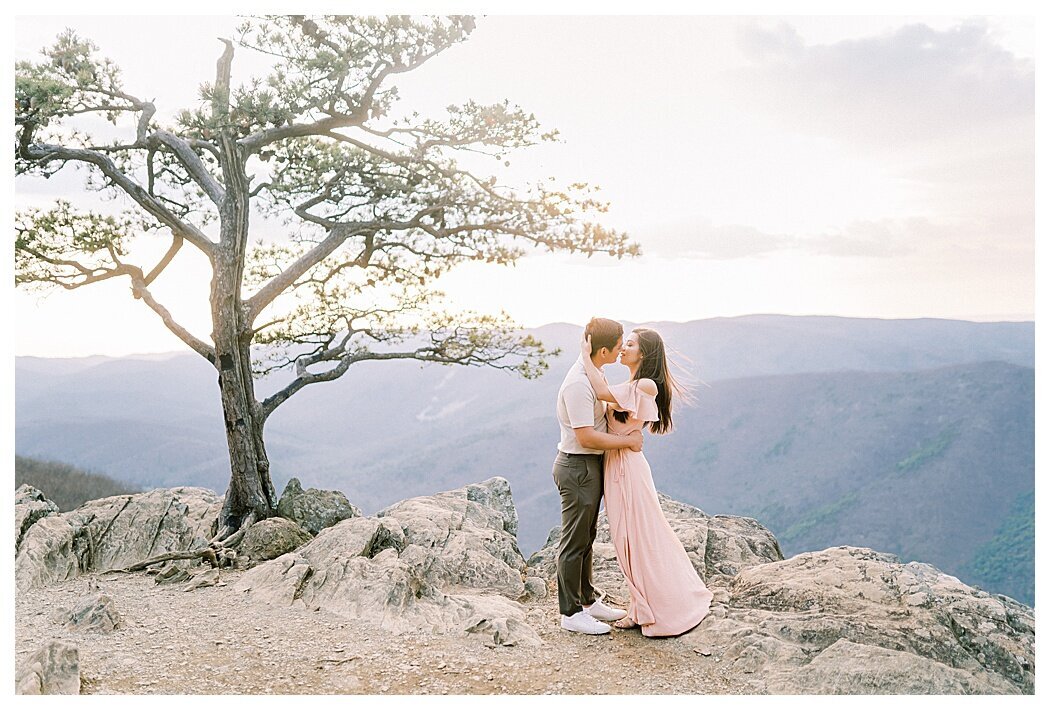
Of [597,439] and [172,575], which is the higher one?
[597,439]

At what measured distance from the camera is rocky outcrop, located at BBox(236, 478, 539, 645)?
4.34 meters

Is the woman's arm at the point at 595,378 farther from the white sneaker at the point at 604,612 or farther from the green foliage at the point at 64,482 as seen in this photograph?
the green foliage at the point at 64,482

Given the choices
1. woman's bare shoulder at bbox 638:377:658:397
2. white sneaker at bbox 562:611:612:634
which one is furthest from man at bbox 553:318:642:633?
woman's bare shoulder at bbox 638:377:658:397

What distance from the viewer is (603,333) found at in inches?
151

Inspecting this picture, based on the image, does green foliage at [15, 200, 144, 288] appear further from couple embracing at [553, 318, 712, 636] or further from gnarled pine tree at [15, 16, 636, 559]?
couple embracing at [553, 318, 712, 636]

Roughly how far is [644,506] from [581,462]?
0.43 metres

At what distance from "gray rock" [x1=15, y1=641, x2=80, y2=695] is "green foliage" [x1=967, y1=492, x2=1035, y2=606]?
29601mm

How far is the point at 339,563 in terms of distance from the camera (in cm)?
495

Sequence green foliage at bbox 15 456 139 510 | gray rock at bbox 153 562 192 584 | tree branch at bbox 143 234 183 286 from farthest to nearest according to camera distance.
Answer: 1. green foliage at bbox 15 456 139 510
2. tree branch at bbox 143 234 183 286
3. gray rock at bbox 153 562 192 584

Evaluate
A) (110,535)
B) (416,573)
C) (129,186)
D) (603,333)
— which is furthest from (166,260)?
(603,333)

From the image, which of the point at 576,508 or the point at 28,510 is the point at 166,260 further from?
the point at 576,508

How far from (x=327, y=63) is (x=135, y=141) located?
2.18 metres

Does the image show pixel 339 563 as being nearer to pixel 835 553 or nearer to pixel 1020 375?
pixel 835 553
